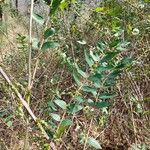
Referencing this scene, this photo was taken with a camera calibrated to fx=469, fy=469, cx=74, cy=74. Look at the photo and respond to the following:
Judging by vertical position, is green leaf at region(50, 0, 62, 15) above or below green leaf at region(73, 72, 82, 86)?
above

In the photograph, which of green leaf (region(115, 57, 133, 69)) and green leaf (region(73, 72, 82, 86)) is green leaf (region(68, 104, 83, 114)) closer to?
green leaf (region(73, 72, 82, 86))

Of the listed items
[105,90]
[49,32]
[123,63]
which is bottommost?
[105,90]

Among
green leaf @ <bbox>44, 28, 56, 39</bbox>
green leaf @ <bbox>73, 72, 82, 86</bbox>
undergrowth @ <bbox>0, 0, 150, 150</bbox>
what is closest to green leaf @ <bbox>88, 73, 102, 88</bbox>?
green leaf @ <bbox>73, 72, 82, 86</bbox>

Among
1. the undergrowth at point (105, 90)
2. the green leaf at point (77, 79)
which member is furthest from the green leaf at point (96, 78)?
→ the undergrowth at point (105, 90)

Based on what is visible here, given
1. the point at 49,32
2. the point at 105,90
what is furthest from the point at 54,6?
the point at 105,90

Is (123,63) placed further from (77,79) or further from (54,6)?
(54,6)

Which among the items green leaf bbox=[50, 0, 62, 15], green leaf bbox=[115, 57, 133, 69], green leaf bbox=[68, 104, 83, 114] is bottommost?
green leaf bbox=[115, 57, 133, 69]

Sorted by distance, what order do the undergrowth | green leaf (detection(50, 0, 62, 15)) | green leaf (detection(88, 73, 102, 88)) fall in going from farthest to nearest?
1. the undergrowth
2. green leaf (detection(88, 73, 102, 88))
3. green leaf (detection(50, 0, 62, 15))

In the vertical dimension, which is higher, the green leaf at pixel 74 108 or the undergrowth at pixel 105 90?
the green leaf at pixel 74 108

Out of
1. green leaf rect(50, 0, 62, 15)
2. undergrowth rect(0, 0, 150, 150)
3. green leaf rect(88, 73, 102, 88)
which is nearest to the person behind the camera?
green leaf rect(50, 0, 62, 15)

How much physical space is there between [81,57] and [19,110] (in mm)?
2677

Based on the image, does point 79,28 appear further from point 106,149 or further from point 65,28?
point 106,149

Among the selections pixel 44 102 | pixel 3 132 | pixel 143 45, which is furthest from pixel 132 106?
pixel 3 132

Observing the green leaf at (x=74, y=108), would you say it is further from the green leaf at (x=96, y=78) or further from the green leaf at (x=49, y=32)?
the green leaf at (x=49, y=32)
